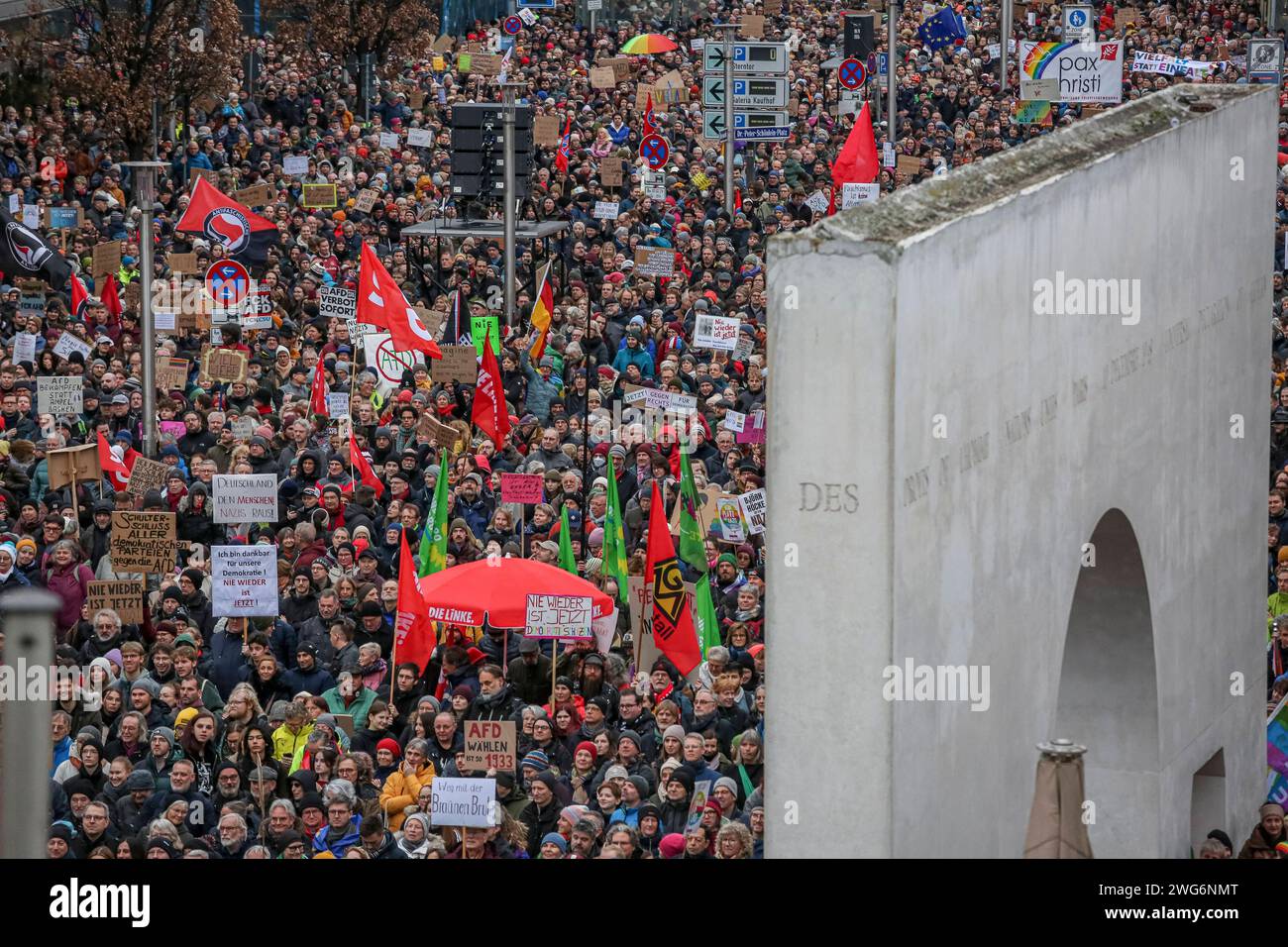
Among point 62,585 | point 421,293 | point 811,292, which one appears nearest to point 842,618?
point 811,292

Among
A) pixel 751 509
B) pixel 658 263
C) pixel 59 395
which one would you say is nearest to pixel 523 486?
pixel 751 509

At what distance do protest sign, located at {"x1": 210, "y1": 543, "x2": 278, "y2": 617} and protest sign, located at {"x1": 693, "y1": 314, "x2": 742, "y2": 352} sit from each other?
754cm

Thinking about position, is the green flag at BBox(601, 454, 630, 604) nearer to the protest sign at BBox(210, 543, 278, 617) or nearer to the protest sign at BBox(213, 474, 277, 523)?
the protest sign at BBox(210, 543, 278, 617)

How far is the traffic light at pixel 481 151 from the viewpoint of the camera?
2616 centimetres

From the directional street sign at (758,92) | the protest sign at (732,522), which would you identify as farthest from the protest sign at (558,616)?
the directional street sign at (758,92)

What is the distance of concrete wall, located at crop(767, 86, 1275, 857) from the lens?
26.9 ft

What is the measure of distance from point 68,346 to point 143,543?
6.56 meters

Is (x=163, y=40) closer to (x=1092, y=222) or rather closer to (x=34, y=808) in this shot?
(x=1092, y=222)

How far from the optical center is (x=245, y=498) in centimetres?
1664

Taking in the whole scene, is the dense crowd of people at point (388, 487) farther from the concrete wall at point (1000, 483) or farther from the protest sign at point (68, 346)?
the concrete wall at point (1000, 483)

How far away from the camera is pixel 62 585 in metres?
16.1

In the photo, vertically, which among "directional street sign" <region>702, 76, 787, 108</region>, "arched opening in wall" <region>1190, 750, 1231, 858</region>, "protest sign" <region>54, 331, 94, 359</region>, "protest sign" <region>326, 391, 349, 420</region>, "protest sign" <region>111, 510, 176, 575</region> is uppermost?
"directional street sign" <region>702, 76, 787, 108</region>

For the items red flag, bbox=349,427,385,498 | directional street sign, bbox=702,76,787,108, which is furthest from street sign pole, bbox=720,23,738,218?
red flag, bbox=349,427,385,498
